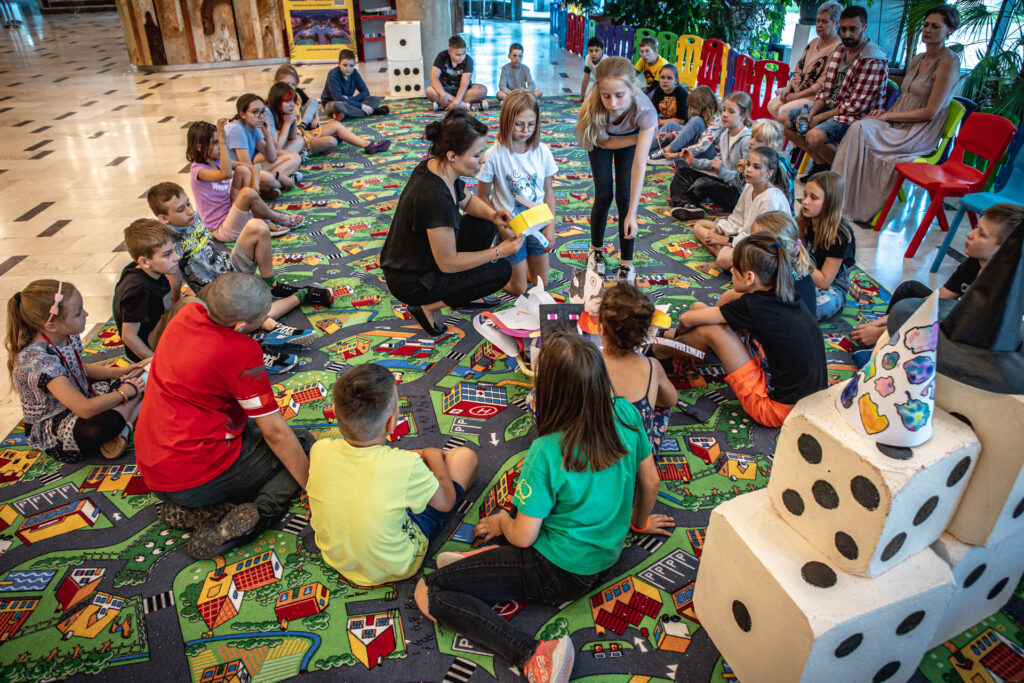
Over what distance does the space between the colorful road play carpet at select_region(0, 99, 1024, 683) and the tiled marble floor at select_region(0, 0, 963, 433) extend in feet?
3.57

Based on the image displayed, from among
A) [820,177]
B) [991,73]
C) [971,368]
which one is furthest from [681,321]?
[991,73]

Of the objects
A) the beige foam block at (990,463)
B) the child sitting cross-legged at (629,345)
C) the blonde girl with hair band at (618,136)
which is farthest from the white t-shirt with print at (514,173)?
the beige foam block at (990,463)

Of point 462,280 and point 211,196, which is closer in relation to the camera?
point 462,280

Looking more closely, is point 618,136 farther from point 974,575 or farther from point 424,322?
point 974,575

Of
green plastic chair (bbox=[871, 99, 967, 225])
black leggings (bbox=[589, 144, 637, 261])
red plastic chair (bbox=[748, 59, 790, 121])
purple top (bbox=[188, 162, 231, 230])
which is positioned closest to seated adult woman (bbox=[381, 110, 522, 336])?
black leggings (bbox=[589, 144, 637, 261])

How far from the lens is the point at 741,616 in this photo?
5.89 feet

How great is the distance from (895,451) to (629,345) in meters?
1.00

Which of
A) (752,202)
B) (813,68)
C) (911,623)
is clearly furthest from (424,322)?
(813,68)

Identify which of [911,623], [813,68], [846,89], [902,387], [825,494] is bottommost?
A: [911,623]

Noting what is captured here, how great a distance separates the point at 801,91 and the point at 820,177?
10.7 ft

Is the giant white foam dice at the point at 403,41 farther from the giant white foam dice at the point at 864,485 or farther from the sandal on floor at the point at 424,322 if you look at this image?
the giant white foam dice at the point at 864,485

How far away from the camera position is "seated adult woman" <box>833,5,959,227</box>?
480cm

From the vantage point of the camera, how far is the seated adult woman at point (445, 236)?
127 inches

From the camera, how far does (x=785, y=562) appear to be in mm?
1671
